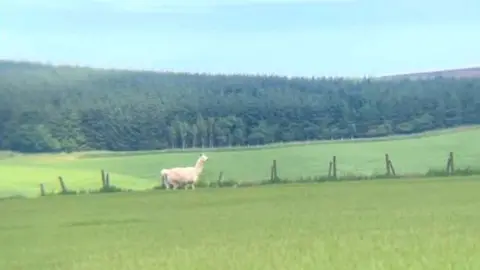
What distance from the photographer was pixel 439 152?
37.1 metres

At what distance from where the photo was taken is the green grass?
8016mm

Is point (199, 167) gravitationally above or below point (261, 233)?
below

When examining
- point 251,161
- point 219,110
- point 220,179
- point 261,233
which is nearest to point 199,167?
point 220,179

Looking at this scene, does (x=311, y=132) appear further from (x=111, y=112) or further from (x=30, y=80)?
(x=30, y=80)

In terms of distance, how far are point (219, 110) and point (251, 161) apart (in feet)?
36.5

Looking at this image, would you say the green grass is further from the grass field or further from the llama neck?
the grass field

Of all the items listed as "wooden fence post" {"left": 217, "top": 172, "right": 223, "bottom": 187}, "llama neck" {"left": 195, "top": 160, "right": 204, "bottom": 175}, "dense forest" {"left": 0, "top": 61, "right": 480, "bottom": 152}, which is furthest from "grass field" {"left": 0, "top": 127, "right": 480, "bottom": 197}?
"dense forest" {"left": 0, "top": 61, "right": 480, "bottom": 152}

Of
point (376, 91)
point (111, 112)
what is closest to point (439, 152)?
point (376, 91)

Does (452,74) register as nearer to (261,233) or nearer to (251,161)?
(251,161)

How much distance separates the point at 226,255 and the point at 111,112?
39029 mm

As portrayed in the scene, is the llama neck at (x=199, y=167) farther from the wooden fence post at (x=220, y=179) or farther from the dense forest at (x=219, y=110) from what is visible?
the dense forest at (x=219, y=110)

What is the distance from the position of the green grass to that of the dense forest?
84.0ft

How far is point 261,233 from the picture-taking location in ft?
35.2

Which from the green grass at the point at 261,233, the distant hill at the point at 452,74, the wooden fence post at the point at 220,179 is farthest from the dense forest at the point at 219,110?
the green grass at the point at 261,233
